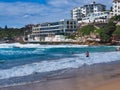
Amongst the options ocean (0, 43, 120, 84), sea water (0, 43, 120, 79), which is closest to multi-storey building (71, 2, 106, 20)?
sea water (0, 43, 120, 79)

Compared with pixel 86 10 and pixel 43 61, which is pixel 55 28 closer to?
pixel 86 10

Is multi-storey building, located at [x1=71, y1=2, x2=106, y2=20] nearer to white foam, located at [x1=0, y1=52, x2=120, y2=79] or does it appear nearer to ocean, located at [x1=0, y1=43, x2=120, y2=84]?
ocean, located at [x1=0, y1=43, x2=120, y2=84]

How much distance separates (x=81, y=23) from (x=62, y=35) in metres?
10.0

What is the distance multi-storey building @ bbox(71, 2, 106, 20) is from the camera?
136125mm

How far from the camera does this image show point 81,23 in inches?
4749

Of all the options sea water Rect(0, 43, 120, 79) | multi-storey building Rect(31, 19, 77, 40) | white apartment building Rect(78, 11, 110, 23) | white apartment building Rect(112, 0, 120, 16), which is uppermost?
white apartment building Rect(112, 0, 120, 16)

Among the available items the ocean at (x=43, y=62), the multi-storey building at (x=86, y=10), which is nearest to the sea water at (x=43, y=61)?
the ocean at (x=43, y=62)

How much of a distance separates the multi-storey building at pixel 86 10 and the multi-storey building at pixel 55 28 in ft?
52.1

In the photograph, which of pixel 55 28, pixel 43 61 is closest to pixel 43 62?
pixel 43 61

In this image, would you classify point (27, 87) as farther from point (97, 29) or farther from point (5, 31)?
point (5, 31)

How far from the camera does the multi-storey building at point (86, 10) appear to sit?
447 ft

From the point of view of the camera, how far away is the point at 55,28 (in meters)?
123

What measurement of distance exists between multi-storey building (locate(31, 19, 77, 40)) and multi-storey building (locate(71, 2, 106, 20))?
15.9m

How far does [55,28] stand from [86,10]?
24.8m
